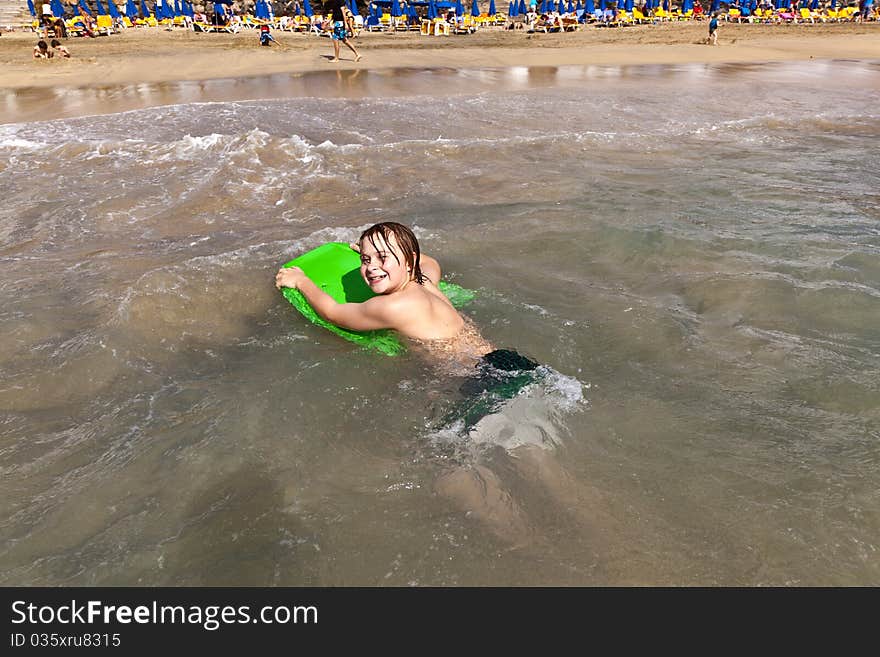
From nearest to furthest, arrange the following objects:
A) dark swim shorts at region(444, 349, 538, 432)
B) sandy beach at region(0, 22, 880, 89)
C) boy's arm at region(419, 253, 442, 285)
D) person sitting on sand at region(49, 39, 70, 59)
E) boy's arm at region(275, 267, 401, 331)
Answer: dark swim shorts at region(444, 349, 538, 432) < boy's arm at region(275, 267, 401, 331) < boy's arm at region(419, 253, 442, 285) < sandy beach at region(0, 22, 880, 89) < person sitting on sand at region(49, 39, 70, 59)

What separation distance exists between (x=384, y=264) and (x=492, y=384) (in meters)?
0.78

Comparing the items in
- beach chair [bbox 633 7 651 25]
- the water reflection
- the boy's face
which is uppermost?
beach chair [bbox 633 7 651 25]

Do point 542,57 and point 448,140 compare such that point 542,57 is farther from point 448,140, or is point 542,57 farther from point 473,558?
point 473,558

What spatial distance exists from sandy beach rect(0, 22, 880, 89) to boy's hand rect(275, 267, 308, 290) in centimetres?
1250

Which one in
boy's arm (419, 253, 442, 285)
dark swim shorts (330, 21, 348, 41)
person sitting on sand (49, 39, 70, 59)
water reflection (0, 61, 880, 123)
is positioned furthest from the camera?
dark swim shorts (330, 21, 348, 41)

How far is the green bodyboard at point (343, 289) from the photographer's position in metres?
3.20

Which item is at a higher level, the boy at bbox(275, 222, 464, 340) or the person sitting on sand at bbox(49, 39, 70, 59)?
the person sitting on sand at bbox(49, 39, 70, 59)

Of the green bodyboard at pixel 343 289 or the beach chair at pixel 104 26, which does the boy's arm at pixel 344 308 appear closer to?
the green bodyboard at pixel 343 289

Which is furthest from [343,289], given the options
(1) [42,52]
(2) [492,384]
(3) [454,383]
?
(1) [42,52]

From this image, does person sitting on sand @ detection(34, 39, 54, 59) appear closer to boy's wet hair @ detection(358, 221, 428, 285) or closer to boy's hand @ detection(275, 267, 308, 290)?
boy's hand @ detection(275, 267, 308, 290)

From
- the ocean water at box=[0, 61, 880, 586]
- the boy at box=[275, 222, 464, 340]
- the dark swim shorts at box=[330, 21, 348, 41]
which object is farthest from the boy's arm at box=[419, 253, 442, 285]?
the dark swim shorts at box=[330, 21, 348, 41]

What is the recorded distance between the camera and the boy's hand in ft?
11.6
